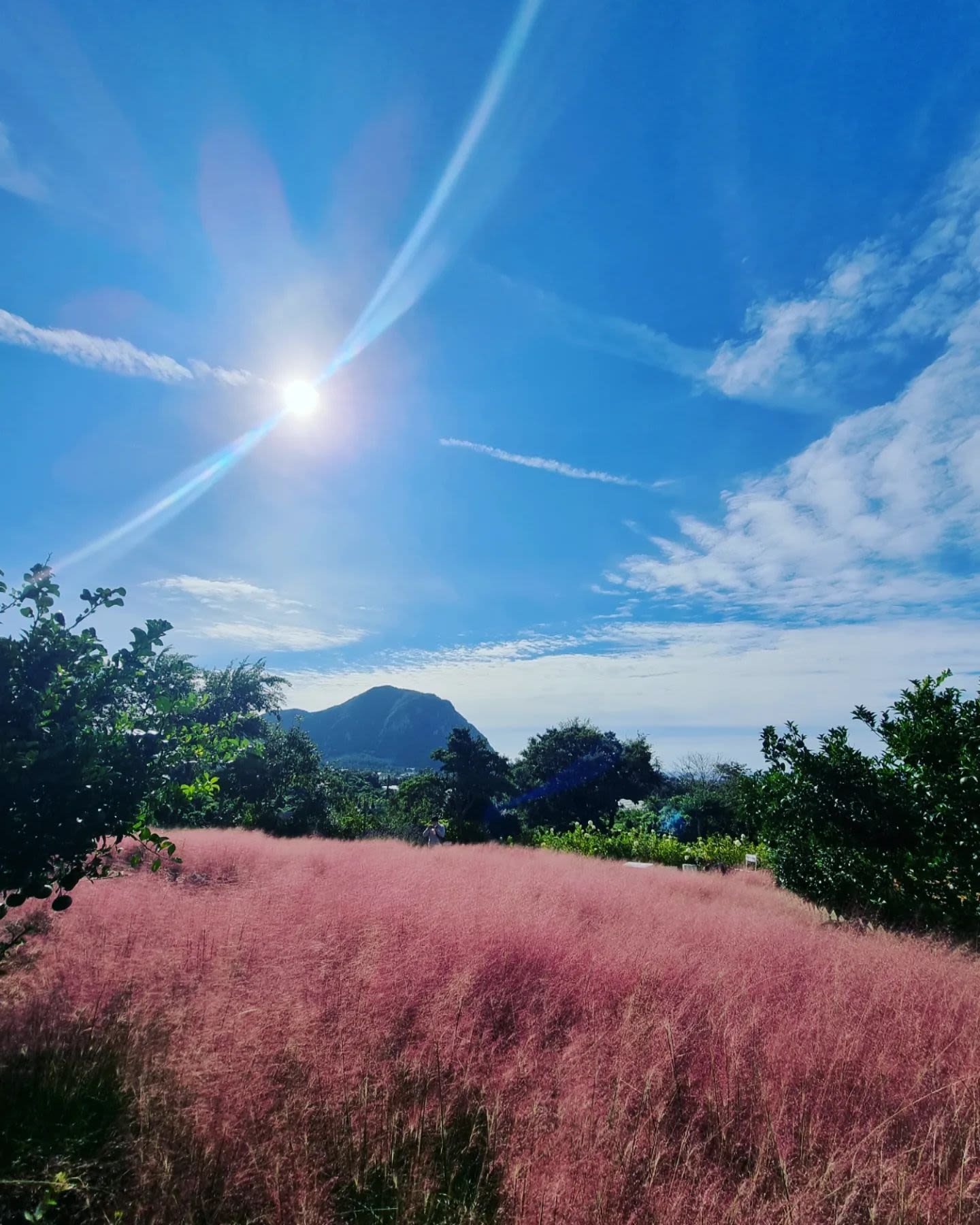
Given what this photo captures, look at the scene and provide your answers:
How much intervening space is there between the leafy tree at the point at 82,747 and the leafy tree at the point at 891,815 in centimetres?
774

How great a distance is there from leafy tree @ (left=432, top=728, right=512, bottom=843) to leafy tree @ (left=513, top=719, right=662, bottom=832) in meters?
2.68

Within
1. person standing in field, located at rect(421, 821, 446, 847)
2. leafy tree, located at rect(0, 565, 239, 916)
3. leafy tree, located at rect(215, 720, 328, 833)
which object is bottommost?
person standing in field, located at rect(421, 821, 446, 847)

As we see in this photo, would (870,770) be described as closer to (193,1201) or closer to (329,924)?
(329,924)

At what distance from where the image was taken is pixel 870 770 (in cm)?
762

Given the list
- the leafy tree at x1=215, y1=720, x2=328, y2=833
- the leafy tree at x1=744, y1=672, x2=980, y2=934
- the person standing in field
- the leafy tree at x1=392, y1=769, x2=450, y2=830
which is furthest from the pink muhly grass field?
the leafy tree at x1=392, y1=769, x2=450, y2=830

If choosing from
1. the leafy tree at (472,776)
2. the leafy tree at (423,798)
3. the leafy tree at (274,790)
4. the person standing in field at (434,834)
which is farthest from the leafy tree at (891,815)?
the leafy tree at (472,776)

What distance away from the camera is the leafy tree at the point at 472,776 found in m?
26.9

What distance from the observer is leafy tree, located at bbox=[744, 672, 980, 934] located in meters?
6.14

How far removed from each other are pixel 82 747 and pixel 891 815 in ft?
30.6

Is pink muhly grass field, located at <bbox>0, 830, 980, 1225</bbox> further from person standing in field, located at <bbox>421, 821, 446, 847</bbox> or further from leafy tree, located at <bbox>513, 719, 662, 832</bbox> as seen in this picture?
leafy tree, located at <bbox>513, 719, 662, 832</bbox>

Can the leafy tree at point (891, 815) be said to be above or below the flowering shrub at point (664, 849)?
above

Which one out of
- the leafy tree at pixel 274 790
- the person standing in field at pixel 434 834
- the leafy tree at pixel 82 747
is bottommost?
the person standing in field at pixel 434 834

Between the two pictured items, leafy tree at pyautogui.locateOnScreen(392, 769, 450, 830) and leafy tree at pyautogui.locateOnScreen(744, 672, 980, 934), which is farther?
leafy tree at pyautogui.locateOnScreen(392, 769, 450, 830)

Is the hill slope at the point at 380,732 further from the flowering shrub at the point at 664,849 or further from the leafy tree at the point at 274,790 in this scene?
the flowering shrub at the point at 664,849
